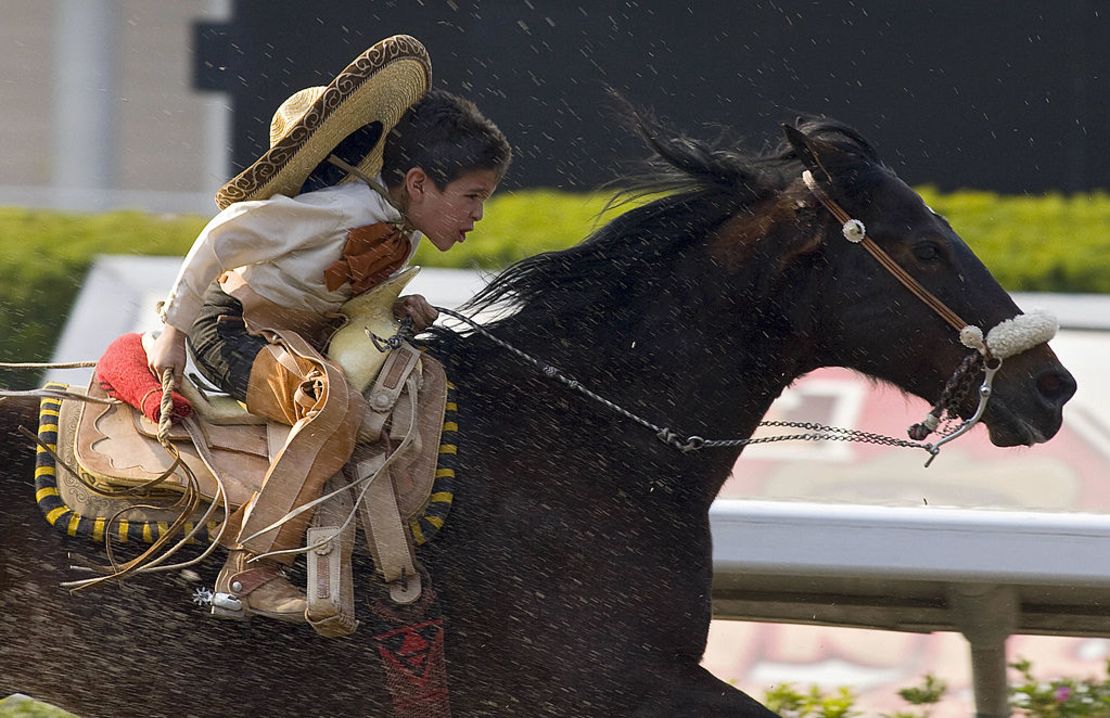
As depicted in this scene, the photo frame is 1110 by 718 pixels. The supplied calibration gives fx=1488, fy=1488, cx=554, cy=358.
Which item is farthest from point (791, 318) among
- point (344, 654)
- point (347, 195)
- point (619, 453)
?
point (344, 654)

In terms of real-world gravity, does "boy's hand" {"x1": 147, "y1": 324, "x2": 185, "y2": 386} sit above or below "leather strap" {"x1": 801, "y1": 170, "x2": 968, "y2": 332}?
below

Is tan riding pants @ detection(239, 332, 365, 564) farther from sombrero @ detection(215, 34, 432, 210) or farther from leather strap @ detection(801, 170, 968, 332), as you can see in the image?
leather strap @ detection(801, 170, 968, 332)

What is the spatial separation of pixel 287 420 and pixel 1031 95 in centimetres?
768

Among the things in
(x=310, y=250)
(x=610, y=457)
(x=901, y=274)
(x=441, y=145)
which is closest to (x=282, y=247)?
(x=310, y=250)

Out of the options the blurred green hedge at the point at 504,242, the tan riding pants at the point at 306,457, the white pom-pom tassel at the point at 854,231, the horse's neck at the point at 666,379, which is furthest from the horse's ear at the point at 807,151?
the blurred green hedge at the point at 504,242

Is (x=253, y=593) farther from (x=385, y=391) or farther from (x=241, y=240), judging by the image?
(x=241, y=240)

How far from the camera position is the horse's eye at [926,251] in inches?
126

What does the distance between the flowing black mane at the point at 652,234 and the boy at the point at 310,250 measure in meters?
0.19

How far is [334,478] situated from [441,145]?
0.78m

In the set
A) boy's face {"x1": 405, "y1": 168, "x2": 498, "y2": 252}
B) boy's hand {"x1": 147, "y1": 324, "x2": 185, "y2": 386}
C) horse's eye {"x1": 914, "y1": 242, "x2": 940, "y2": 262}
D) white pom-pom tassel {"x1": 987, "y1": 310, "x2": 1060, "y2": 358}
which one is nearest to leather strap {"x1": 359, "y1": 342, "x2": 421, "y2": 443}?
boy's face {"x1": 405, "y1": 168, "x2": 498, "y2": 252}

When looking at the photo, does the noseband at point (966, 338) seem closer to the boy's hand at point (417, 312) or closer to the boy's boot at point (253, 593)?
the boy's hand at point (417, 312)

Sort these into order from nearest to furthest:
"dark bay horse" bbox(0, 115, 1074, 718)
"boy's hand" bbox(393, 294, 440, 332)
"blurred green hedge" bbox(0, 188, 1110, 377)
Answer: "dark bay horse" bbox(0, 115, 1074, 718), "boy's hand" bbox(393, 294, 440, 332), "blurred green hedge" bbox(0, 188, 1110, 377)

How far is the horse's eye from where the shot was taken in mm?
3201

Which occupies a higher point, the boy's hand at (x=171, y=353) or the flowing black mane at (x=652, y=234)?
the flowing black mane at (x=652, y=234)
